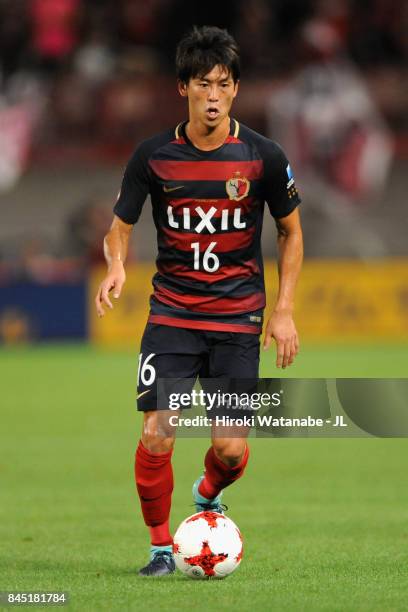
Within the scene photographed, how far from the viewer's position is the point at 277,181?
5965mm

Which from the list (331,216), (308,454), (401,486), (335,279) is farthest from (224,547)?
(331,216)

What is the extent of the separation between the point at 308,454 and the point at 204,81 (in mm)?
5264

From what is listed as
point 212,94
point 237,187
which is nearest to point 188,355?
point 237,187

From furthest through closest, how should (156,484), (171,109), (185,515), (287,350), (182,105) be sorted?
(171,109) → (182,105) → (185,515) → (156,484) → (287,350)

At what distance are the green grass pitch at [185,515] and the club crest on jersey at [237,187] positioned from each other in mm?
1644

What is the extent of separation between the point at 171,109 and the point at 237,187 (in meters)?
17.8

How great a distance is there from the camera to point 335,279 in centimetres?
2055

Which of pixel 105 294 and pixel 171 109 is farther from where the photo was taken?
pixel 171 109

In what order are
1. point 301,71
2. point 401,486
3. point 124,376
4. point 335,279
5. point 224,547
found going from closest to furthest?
point 224,547 → point 401,486 → point 124,376 → point 335,279 → point 301,71

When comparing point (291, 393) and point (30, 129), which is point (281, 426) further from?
point (30, 129)

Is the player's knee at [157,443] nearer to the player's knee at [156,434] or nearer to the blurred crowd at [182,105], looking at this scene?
the player's knee at [156,434]

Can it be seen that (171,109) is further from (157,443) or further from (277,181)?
(157,443)

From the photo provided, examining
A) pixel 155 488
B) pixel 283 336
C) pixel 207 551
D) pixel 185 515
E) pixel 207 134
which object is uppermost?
pixel 207 134

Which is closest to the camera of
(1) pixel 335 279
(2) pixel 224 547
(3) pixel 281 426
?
(2) pixel 224 547
